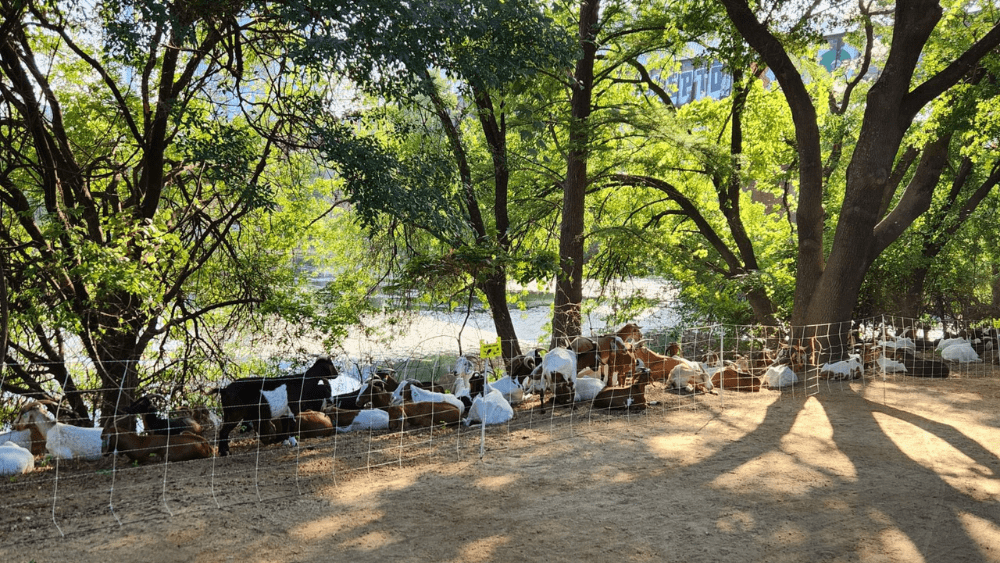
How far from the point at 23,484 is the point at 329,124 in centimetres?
480

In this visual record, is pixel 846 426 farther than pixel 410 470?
Yes

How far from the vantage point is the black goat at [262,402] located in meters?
7.39

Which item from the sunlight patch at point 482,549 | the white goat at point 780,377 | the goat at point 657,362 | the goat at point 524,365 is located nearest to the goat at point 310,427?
the goat at point 524,365

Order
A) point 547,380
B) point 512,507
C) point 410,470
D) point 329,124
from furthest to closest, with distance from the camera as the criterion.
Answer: point 547,380 → point 329,124 → point 410,470 → point 512,507

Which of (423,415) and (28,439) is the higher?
(423,415)

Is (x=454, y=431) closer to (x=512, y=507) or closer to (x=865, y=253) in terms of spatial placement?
(x=512, y=507)

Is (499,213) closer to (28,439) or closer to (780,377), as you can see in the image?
(780,377)

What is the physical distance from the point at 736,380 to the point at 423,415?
5.61m

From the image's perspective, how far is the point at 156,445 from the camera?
23.6ft

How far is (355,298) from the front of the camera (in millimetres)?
12703

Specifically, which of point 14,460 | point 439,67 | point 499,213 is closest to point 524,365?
point 439,67

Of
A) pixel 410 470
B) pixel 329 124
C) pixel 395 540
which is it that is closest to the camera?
pixel 395 540

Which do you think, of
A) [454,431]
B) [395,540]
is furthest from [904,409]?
[395,540]

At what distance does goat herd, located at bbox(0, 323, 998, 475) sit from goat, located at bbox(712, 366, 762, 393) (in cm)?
2
